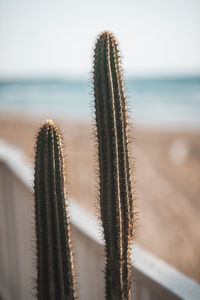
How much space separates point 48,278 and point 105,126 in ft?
1.95

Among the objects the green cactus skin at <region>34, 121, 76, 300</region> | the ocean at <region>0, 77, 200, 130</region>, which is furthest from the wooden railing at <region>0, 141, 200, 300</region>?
the ocean at <region>0, 77, 200, 130</region>

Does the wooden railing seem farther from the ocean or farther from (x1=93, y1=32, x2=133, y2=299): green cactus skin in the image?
the ocean

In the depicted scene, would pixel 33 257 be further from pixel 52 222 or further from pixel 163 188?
pixel 163 188

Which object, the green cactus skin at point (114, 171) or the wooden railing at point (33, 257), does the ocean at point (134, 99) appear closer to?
the wooden railing at point (33, 257)

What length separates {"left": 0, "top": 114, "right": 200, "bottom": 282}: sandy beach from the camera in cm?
702

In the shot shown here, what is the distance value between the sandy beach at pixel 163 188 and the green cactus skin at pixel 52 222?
Result: 8.3 inches

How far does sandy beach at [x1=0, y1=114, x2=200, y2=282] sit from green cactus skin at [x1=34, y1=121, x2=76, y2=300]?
0.21 metres

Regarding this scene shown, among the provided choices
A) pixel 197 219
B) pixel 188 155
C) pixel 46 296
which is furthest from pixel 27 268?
pixel 188 155

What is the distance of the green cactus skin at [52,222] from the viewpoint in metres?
1.60

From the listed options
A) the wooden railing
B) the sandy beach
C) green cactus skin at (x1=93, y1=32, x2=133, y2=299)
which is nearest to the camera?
green cactus skin at (x1=93, y1=32, x2=133, y2=299)

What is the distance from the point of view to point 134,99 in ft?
122

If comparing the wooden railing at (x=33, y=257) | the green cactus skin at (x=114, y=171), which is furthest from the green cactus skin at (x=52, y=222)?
the wooden railing at (x=33, y=257)

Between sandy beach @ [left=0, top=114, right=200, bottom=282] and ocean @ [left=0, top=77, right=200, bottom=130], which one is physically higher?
ocean @ [left=0, top=77, right=200, bottom=130]

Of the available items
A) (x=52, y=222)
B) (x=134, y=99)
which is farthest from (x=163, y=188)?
(x=134, y=99)
